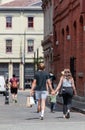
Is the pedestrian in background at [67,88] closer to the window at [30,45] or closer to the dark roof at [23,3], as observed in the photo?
the window at [30,45]

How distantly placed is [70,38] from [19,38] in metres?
47.3

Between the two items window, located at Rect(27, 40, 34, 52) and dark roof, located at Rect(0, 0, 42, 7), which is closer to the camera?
window, located at Rect(27, 40, 34, 52)

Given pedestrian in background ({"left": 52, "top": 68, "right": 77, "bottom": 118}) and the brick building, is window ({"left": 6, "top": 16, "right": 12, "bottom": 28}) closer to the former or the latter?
the brick building

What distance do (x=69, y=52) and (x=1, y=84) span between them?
53.4ft

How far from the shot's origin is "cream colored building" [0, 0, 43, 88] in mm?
84438

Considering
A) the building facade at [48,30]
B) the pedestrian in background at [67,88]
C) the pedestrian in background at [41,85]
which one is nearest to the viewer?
the pedestrian in background at [41,85]

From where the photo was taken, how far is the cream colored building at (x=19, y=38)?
277 ft

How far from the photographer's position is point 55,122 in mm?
18750

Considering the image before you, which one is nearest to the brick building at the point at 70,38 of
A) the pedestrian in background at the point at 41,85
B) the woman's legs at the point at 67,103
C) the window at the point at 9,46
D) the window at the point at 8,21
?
the woman's legs at the point at 67,103

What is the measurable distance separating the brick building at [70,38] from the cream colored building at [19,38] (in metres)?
35.6

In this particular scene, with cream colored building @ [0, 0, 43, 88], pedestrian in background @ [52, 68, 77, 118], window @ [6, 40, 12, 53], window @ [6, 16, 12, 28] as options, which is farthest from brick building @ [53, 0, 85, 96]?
window @ [6, 16, 12, 28]

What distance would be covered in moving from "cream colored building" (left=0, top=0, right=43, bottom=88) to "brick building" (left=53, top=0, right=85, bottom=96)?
117ft

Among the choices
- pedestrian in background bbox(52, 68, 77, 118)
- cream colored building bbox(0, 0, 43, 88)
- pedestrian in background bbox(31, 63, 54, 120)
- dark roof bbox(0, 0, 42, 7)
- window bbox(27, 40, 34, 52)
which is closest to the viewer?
pedestrian in background bbox(31, 63, 54, 120)

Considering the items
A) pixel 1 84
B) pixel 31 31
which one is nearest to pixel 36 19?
pixel 31 31
